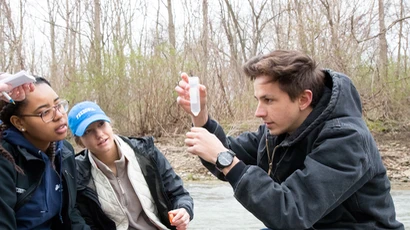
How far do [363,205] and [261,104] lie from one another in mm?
573

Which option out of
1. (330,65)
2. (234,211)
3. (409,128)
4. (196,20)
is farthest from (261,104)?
(196,20)

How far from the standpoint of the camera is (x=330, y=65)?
9289 millimetres

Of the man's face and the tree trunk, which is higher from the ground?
the tree trunk

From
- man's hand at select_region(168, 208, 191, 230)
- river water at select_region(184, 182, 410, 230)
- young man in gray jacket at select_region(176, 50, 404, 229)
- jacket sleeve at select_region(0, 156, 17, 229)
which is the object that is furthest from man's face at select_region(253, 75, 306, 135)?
river water at select_region(184, 182, 410, 230)

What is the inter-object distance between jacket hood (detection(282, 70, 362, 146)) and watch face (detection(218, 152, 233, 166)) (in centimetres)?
31

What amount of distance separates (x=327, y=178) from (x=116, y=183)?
1369 mm

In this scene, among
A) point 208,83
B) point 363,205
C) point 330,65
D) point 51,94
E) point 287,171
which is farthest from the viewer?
point 208,83

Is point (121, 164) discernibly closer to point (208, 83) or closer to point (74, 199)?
point (74, 199)

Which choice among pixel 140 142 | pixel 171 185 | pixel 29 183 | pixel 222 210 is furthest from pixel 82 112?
pixel 222 210

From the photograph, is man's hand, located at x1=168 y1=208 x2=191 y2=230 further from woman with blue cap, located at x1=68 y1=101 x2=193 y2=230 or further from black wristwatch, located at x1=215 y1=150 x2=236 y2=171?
black wristwatch, located at x1=215 y1=150 x2=236 y2=171

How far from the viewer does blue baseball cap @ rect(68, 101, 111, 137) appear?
2.60 metres

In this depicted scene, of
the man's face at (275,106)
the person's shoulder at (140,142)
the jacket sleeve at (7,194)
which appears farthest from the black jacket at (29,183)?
the man's face at (275,106)

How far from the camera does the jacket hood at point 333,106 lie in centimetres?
188

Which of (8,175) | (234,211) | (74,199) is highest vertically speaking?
(8,175)
